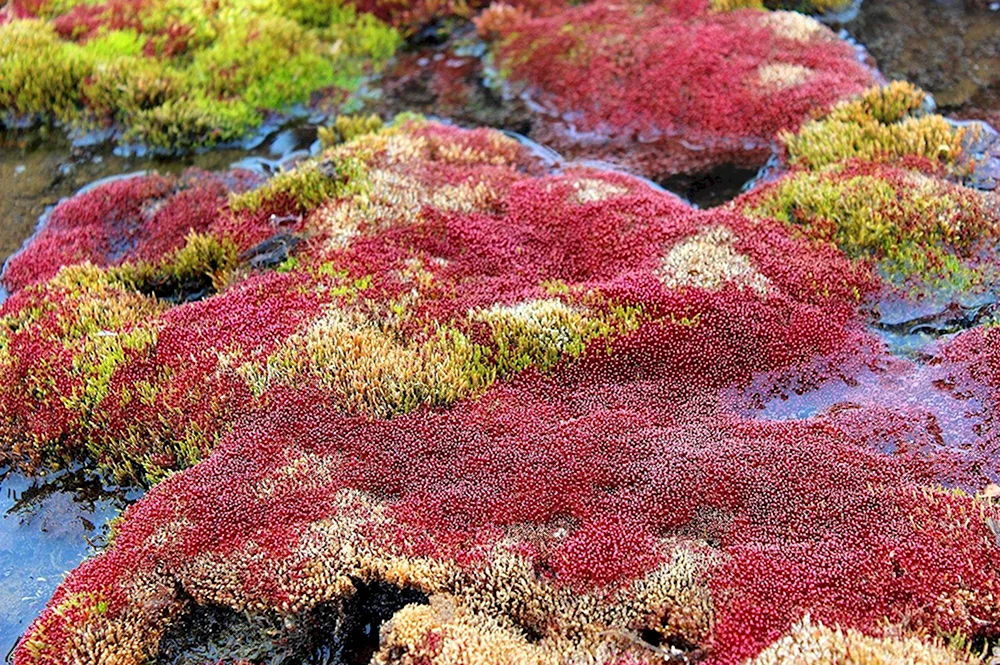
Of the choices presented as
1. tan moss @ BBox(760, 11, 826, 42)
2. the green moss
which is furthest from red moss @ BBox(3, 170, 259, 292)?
tan moss @ BBox(760, 11, 826, 42)

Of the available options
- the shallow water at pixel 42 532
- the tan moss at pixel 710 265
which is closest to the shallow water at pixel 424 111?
the shallow water at pixel 42 532

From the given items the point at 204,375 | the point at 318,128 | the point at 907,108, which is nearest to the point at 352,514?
the point at 204,375

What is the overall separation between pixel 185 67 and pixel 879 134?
10.6 metres

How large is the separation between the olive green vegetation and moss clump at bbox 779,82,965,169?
24.2 ft

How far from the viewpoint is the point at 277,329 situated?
324 inches

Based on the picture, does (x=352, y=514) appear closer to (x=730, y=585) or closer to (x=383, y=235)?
(x=730, y=585)

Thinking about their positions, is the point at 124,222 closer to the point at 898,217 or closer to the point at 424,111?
the point at 424,111

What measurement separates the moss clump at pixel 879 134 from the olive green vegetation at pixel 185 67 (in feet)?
24.2

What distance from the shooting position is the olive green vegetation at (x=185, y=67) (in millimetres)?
13227

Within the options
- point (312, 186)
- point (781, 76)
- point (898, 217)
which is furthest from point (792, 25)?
point (312, 186)

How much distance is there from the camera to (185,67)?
14.1 meters

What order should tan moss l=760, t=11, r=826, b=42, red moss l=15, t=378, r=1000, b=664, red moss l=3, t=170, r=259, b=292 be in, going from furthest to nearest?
tan moss l=760, t=11, r=826, b=42 → red moss l=3, t=170, r=259, b=292 → red moss l=15, t=378, r=1000, b=664

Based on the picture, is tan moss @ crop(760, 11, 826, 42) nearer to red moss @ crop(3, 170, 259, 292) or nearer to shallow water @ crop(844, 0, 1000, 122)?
shallow water @ crop(844, 0, 1000, 122)

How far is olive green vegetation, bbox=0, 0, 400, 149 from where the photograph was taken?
13227 millimetres
